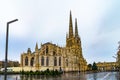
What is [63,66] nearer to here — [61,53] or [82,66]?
[61,53]

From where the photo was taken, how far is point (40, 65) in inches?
4727

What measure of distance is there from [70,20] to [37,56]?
123 feet

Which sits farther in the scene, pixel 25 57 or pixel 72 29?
pixel 72 29

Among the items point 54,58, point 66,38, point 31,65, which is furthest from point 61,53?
point 66,38

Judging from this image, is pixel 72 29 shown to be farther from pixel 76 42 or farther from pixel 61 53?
pixel 61 53

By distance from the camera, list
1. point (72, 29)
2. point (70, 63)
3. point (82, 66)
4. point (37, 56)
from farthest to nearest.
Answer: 1. point (82, 66)
2. point (72, 29)
3. point (70, 63)
4. point (37, 56)

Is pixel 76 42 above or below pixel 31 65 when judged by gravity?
above

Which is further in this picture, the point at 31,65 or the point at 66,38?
the point at 66,38

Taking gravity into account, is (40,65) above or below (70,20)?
below

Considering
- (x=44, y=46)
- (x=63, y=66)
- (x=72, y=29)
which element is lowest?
(x=63, y=66)

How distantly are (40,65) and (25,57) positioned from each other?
7.78m

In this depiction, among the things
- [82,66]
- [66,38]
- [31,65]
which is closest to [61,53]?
[31,65]

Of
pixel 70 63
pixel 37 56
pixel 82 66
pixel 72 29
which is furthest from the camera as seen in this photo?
pixel 82 66

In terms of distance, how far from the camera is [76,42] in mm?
154000
